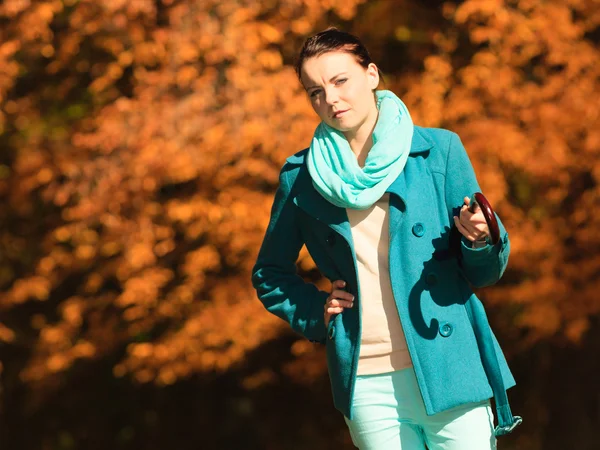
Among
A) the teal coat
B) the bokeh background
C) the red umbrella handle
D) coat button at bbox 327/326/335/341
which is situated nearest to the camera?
the red umbrella handle

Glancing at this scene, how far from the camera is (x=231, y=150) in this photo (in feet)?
16.0

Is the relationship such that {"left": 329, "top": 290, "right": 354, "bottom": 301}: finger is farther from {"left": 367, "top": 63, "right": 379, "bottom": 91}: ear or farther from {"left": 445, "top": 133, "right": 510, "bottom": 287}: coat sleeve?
{"left": 367, "top": 63, "right": 379, "bottom": 91}: ear

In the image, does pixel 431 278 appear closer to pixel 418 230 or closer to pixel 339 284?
pixel 418 230

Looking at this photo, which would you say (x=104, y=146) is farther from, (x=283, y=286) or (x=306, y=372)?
(x=283, y=286)

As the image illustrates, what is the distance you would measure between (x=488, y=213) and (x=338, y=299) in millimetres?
434

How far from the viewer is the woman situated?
2273 mm

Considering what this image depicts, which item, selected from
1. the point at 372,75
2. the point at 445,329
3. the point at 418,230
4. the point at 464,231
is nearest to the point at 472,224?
the point at 464,231

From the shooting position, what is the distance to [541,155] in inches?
193

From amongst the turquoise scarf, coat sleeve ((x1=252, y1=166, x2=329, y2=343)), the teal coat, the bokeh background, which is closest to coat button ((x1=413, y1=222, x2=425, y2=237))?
the teal coat

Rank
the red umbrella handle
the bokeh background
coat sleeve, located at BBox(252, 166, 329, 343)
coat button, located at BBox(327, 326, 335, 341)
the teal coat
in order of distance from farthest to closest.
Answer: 1. the bokeh background
2. coat sleeve, located at BBox(252, 166, 329, 343)
3. coat button, located at BBox(327, 326, 335, 341)
4. the teal coat
5. the red umbrella handle

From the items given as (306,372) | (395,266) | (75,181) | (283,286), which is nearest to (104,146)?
(75,181)

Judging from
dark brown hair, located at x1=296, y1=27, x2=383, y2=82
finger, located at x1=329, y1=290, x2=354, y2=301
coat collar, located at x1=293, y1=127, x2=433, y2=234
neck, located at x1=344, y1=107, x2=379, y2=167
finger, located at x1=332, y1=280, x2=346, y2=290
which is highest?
dark brown hair, located at x1=296, y1=27, x2=383, y2=82

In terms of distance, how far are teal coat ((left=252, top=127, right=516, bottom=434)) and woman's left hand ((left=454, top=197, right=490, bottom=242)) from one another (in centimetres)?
3

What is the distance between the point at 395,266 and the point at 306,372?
3692mm
